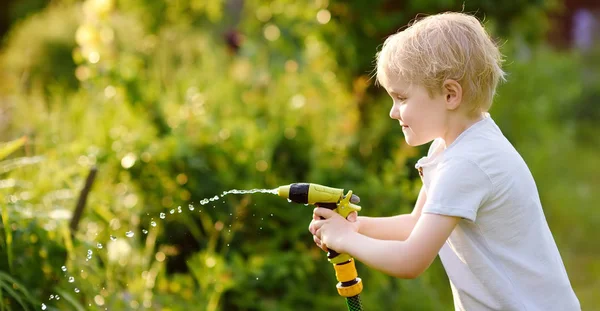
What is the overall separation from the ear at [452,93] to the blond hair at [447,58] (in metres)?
0.01

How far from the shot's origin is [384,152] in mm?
4203

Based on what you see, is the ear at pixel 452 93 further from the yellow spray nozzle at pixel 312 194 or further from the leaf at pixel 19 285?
the leaf at pixel 19 285

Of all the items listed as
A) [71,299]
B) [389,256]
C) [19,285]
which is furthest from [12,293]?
[389,256]

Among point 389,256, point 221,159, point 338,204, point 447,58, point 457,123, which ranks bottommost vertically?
point 221,159

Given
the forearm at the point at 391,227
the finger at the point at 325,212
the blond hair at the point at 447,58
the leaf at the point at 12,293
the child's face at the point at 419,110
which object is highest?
the blond hair at the point at 447,58

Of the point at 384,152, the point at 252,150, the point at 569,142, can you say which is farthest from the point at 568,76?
the point at 252,150

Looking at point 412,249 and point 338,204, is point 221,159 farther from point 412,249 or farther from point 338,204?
point 412,249

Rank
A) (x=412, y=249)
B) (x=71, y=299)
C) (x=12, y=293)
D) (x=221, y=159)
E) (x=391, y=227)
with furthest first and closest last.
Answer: (x=221, y=159), (x=71, y=299), (x=12, y=293), (x=391, y=227), (x=412, y=249)

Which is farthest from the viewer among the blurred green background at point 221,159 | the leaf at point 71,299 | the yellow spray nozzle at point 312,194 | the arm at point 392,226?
the blurred green background at point 221,159

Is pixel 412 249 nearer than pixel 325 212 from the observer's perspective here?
Yes

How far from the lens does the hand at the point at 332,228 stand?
1.91 m

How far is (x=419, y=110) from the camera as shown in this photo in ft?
6.36

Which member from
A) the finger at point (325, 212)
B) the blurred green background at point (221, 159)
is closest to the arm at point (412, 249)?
the finger at point (325, 212)

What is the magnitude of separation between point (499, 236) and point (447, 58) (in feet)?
1.47
